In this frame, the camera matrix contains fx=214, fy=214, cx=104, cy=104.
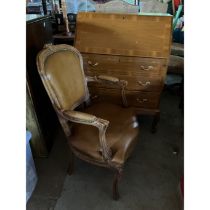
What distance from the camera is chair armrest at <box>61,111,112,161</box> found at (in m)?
1.29

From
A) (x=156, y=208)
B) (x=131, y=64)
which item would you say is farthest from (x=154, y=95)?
(x=156, y=208)

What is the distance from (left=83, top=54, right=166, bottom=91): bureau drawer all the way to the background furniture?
453 mm

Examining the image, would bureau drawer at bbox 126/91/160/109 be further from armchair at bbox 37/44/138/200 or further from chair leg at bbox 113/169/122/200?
chair leg at bbox 113/169/122/200

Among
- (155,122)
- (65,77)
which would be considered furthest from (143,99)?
(65,77)

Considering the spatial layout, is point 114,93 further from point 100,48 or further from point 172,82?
point 172,82

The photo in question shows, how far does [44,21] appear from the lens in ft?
6.30

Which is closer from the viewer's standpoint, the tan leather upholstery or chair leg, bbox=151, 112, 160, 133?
the tan leather upholstery

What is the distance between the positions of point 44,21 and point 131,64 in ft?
2.87

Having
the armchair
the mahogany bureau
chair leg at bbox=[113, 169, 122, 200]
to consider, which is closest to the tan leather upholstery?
the armchair

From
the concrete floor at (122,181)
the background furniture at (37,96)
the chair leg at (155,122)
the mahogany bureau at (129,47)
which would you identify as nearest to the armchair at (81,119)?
the concrete floor at (122,181)

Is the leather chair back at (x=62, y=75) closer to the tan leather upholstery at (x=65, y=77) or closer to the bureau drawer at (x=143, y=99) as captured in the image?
the tan leather upholstery at (x=65, y=77)
